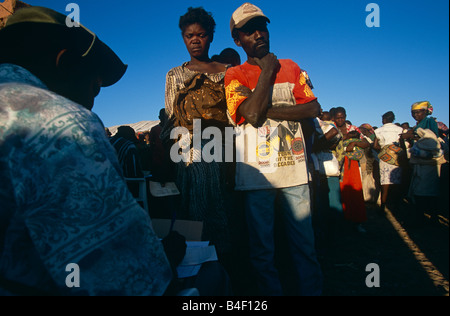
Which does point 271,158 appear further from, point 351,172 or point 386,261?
point 351,172

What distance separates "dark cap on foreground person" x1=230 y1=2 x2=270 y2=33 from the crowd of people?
0.04 feet

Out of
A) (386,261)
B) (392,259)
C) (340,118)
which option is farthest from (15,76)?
(340,118)

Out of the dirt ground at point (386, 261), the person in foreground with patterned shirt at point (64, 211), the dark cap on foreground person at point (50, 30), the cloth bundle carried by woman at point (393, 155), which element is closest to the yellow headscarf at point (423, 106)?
the cloth bundle carried by woman at point (393, 155)

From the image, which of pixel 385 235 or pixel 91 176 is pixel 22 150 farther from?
pixel 385 235

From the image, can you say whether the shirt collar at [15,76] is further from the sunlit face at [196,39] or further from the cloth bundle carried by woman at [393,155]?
the cloth bundle carried by woman at [393,155]

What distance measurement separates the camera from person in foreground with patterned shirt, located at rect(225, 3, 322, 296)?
2014 mm

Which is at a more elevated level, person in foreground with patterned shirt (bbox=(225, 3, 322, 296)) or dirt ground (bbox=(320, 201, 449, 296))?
person in foreground with patterned shirt (bbox=(225, 3, 322, 296))

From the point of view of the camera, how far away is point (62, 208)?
71cm

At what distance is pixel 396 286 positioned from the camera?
A: 8.77ft

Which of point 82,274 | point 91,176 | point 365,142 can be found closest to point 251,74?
point 91,176

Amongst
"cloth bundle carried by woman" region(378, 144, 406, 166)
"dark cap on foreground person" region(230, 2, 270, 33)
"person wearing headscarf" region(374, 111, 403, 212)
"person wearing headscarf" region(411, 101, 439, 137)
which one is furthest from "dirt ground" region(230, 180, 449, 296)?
"dark cap on foreground person" region(230, 2, 270, 33)

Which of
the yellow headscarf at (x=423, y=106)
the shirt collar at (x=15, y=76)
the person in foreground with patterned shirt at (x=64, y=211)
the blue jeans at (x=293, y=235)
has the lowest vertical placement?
the blue jeans at (x=293, y=235)

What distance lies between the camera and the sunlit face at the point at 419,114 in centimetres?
541

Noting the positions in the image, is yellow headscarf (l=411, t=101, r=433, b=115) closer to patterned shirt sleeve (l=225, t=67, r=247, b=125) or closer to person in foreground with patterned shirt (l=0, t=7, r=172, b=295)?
patterned shirt sleeve (l=225, t=67, r=247, b=125)
